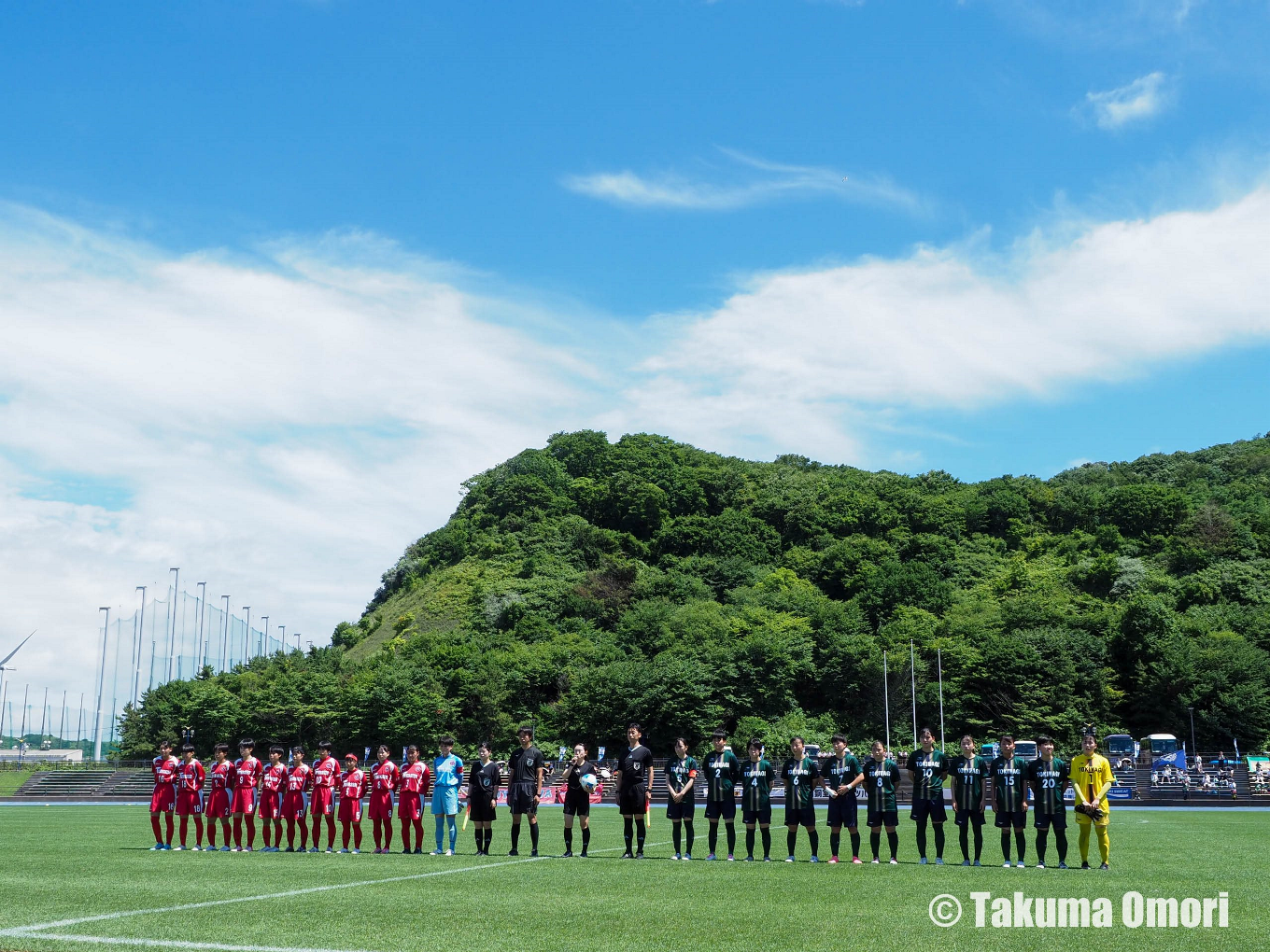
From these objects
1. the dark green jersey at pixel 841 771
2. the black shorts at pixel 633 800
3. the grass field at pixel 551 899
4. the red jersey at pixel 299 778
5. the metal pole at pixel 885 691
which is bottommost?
the grass field at pixel 551 899

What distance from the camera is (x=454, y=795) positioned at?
17.1 m

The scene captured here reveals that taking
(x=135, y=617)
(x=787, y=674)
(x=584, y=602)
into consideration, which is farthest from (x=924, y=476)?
(x=135, y=617)

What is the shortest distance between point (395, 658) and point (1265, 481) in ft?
257

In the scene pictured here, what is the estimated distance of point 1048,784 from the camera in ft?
50.4

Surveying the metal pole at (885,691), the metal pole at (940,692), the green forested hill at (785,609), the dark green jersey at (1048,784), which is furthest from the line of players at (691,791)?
the metal pole at (885,691)

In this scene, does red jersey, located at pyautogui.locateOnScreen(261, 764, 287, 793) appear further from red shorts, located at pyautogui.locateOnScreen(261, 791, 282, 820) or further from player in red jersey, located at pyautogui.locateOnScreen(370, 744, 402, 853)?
player in red jersey, located at pyautogui.locateOnScreen(370, 744, 402, 853)

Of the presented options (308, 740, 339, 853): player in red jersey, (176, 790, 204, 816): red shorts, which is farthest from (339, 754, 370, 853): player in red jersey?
(176, 790, 204, 816): red shorts

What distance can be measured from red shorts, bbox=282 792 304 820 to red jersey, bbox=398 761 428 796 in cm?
182

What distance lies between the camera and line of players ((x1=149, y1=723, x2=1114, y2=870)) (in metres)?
15.5

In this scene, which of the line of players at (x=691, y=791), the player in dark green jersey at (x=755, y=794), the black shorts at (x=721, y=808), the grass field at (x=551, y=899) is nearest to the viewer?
the grass field at (x=551, y=899)

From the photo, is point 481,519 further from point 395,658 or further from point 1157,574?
point 1157,574

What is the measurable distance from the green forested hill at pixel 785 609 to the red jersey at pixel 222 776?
4786cm

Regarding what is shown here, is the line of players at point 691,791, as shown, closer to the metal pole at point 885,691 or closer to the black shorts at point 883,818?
the black shorts at point 883,818

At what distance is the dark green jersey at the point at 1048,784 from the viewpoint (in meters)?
15.3
